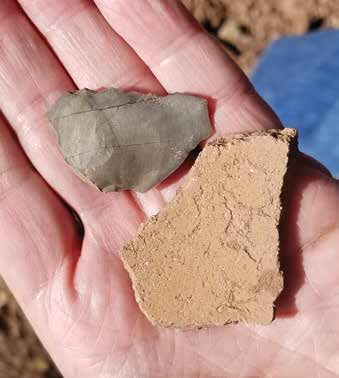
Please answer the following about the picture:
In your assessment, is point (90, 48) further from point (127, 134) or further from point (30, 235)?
point (30, 235)

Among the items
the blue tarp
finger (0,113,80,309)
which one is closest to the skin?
finger (0,113,80,309)

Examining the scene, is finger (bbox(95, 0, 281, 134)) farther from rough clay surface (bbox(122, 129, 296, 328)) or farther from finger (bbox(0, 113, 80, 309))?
finger (bbox(0, 113, 80, 309))

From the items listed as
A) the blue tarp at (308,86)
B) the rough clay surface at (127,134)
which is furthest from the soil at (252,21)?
the rough clay surface at (127,134)

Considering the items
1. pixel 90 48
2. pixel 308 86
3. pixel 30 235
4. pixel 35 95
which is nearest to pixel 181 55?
pixel 90 48

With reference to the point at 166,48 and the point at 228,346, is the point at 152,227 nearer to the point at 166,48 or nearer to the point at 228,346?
the point at 228,346

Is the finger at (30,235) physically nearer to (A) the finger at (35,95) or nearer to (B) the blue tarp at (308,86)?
(A) the finger at (35,95)

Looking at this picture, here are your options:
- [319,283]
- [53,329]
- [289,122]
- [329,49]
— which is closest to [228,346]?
[319,283]
